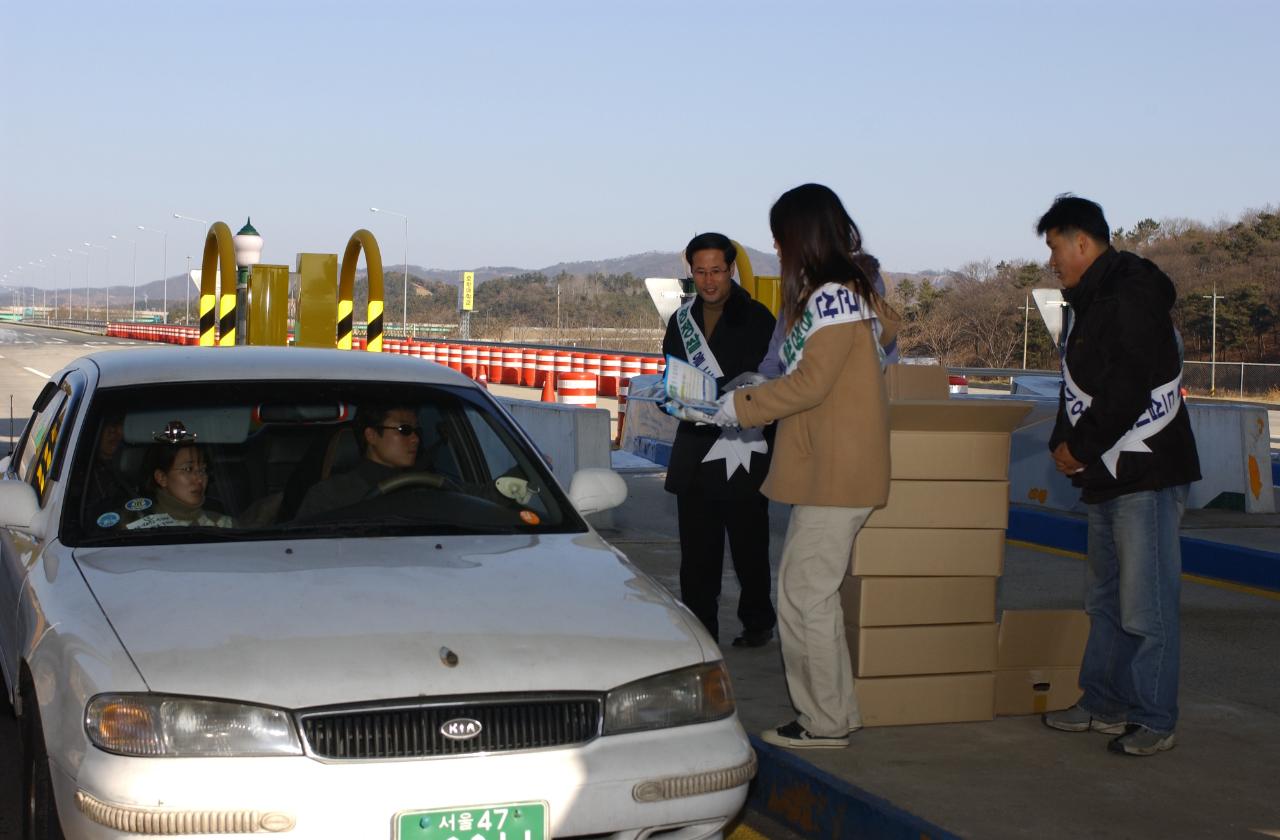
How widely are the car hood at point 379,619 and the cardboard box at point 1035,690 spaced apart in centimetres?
182

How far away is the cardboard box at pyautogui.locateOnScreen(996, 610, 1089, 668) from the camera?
5492 millimetres

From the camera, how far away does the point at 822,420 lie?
482 cm

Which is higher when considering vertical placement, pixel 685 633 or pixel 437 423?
pixel 437 423

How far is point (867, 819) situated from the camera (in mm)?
4328

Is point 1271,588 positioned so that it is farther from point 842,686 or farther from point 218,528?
point 218,528

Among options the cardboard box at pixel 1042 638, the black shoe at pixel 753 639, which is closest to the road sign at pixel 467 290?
the black shoe at pixel 753 639

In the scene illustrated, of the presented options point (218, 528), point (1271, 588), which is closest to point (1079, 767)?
point (218, 528)

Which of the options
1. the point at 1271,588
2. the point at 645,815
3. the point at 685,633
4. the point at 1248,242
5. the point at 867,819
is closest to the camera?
the point at 645,815

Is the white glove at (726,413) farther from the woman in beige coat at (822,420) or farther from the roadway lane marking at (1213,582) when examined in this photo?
the roadway lane marking at (1213,582)

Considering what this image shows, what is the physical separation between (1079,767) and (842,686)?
78 centimetres

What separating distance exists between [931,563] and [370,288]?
11880mm

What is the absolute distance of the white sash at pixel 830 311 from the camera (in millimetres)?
4750

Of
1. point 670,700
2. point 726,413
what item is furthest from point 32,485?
point 670,700

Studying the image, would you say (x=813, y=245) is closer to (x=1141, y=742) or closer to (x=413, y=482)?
(x=413, y=482)
